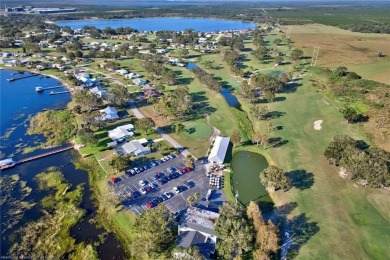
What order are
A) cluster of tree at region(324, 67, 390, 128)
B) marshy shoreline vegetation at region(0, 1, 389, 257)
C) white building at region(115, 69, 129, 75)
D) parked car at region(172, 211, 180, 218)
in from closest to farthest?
marshy shoreline vegetation at region(0, 1, 389, 257), parked car at region(172, 211, 180, 218), cluster of tree at region(324, 67, 390, 128), white building at region(115, 69, 129, 75)

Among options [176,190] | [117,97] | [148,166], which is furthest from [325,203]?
[117,97]

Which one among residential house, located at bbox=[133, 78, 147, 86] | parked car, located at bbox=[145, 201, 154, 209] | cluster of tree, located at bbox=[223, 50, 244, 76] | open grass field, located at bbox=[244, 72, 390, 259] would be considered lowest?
open grass field, located at bbox=[244, 72, 390, 259]

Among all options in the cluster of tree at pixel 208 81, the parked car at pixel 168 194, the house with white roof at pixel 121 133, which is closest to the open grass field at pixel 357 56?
the cluster of tree at pixel 208 81

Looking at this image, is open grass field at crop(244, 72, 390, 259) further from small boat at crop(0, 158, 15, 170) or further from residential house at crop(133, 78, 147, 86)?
small boat at crop(0, 158, 15, 170)

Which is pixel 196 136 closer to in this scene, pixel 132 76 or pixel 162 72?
pixel 162 72

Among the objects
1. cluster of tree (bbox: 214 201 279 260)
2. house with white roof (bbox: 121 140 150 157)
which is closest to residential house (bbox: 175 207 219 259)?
cluster of tree (bbox: 214 201 279 260)

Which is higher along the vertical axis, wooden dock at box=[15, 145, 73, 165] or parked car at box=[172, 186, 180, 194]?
parked car at box=[172, 186, 180, 194]

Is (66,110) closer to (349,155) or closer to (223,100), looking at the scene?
(223,100)

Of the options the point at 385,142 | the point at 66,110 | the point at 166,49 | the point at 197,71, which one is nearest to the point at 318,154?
the point at 385,142
